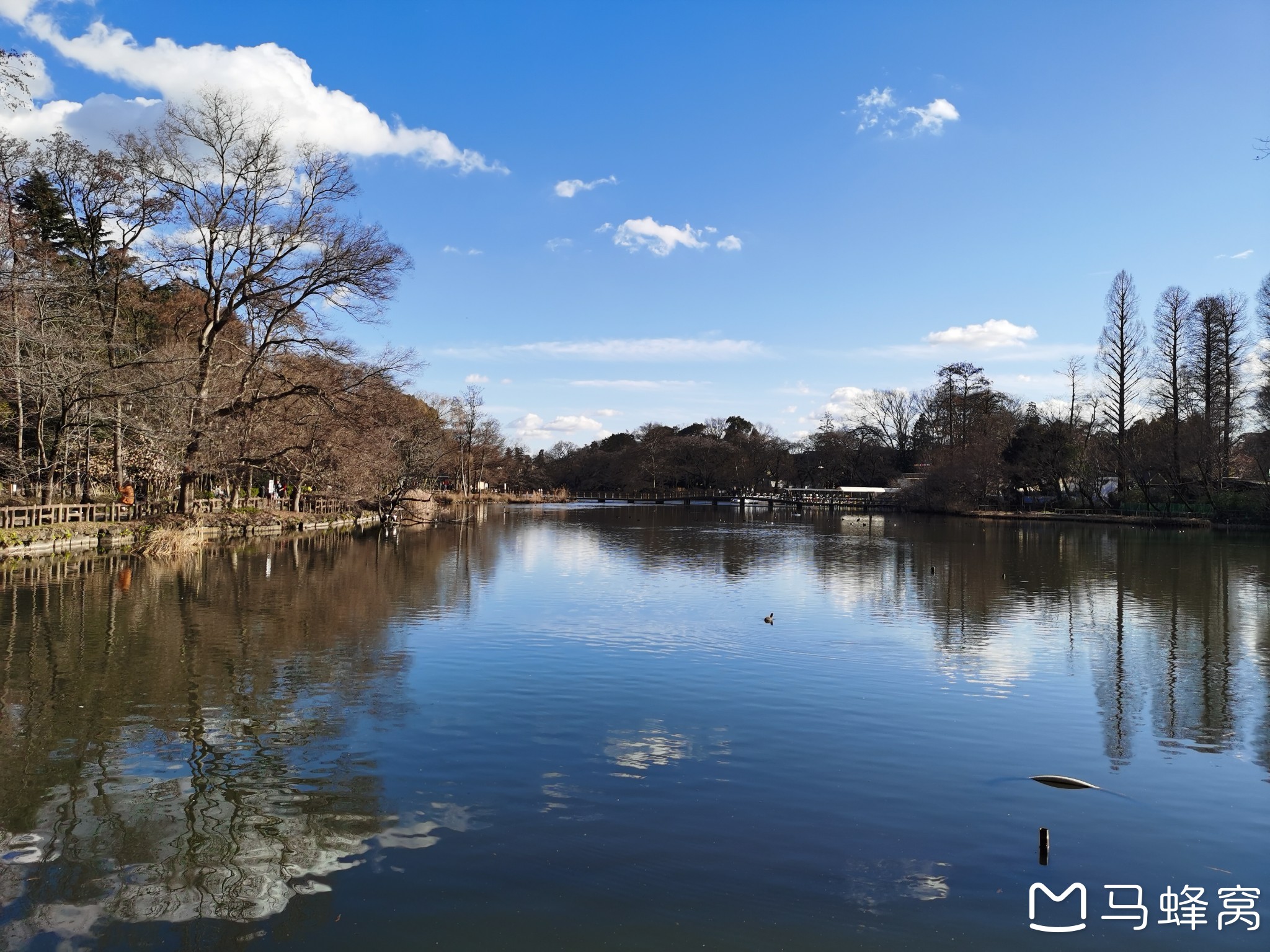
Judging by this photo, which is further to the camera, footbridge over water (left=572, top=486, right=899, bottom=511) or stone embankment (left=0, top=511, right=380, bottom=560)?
footbridge over water (left=572, top=486, right=899, bottom=511)

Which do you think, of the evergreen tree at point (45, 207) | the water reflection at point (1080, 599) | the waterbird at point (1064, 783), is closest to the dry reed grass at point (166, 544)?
the water reflection at point (1080, 599)

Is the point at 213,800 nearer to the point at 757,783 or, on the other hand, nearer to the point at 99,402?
the point at 757,783

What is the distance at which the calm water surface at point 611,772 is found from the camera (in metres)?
4.94

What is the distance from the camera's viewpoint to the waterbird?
7.09 meters

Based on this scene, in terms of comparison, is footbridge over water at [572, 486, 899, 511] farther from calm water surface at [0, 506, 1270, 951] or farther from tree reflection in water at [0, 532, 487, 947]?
tree reflection in water at [0, 532, 487, 947]

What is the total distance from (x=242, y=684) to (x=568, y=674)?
394 centimetres

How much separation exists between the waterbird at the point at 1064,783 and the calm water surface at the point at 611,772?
0.45 feet

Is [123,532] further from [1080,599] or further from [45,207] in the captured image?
[1080,599]

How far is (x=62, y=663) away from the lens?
10.8 m

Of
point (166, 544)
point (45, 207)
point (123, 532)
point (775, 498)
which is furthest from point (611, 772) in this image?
point (775, 498)

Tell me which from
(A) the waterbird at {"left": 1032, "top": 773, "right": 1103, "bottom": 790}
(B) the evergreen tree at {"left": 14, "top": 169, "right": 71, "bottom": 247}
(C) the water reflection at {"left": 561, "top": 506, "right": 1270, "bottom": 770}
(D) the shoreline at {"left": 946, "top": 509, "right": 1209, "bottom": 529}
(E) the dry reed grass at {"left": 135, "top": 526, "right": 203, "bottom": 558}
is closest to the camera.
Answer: (A) the waterbird at {"left": 1032, "top": 773, "right": 1103, "bottom": 790}

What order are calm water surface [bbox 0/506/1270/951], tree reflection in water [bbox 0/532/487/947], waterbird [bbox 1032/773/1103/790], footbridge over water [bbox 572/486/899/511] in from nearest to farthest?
1. calm water surface [bbox 0/506/1270/951]
2. tree reflection in water [bbox 0/532/487/947]
3. waterbird [bbox 1032/773/1103/790]
4. footbridge over water [bbox 572/486/899/511]

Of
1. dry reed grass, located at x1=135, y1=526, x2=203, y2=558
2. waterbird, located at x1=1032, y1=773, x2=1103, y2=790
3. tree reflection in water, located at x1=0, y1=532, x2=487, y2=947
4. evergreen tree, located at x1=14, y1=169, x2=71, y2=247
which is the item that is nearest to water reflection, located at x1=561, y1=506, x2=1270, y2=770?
waterbird, located at x1=1032, y1=773, x2=1103, y2=790

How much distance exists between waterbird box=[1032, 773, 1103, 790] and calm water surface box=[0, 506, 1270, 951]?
137 mm
